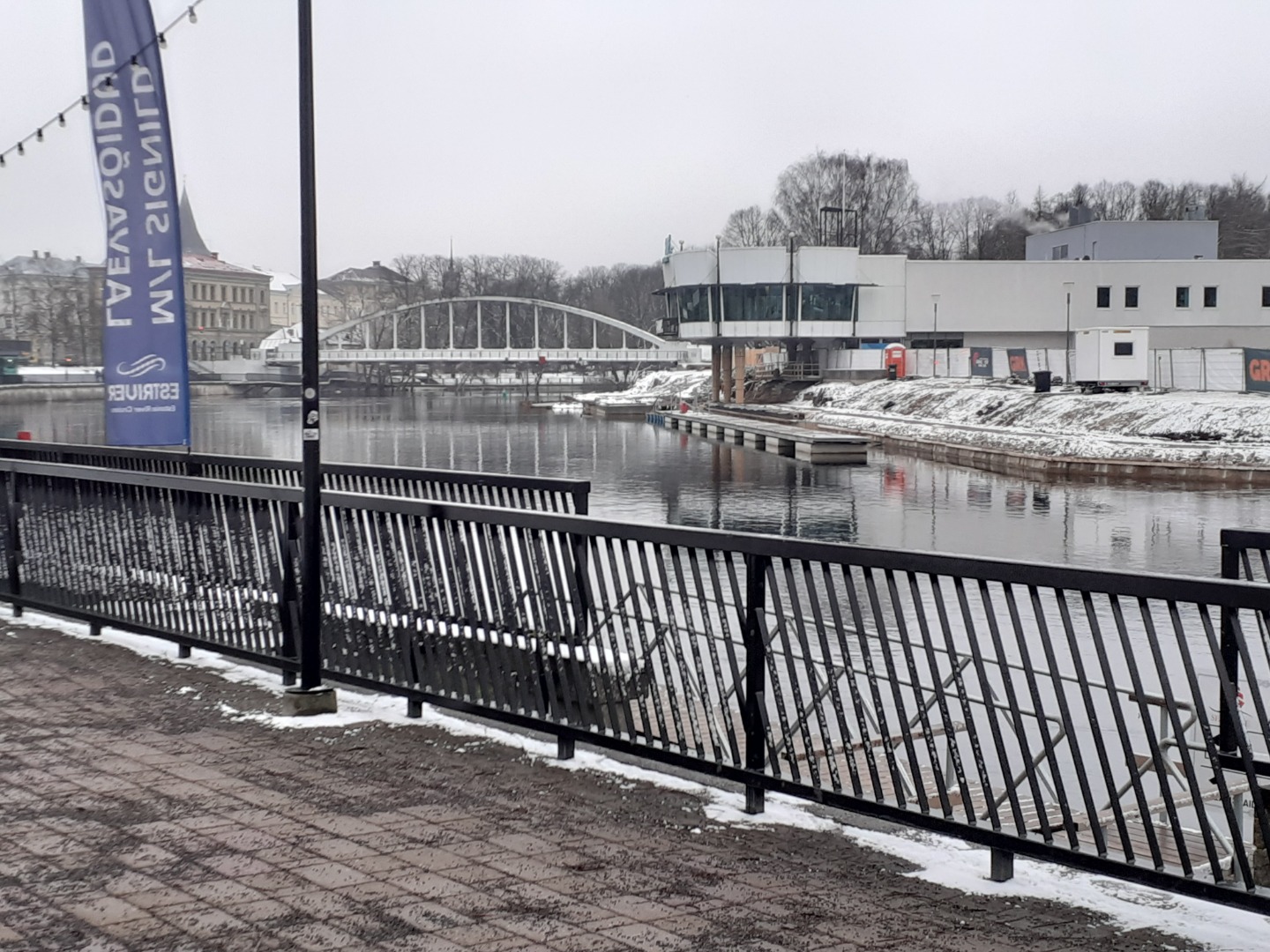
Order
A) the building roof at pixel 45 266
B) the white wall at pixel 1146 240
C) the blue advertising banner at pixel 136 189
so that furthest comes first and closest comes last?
the white wall at pixel 1146 240, the building roof at pixel 45 266, the blue advertising banner at pixel 136 189

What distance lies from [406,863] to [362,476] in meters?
7.80

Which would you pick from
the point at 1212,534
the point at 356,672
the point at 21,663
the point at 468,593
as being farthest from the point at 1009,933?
the point at 1212,534

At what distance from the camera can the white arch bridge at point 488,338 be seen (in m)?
146

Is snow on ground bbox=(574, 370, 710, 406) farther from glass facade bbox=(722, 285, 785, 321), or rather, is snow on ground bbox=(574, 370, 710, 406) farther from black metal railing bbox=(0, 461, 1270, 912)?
black metal railing bbox=(0, 461, 1270, 912)

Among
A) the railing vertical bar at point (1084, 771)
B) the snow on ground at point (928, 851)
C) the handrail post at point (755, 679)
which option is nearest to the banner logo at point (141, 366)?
the snow on ground at point (928, 851)

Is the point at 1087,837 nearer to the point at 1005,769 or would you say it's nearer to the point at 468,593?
the point at 1005,769

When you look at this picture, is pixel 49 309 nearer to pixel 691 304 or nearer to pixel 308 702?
pixel 308 702

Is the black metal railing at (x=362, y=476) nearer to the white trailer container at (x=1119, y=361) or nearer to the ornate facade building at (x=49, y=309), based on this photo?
the ornate facade building at (x=49, y=309)

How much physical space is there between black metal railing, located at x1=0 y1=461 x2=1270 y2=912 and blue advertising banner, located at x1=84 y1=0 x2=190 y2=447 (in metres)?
3.40

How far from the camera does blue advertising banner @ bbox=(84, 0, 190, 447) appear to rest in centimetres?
1285

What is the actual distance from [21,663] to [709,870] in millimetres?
5523

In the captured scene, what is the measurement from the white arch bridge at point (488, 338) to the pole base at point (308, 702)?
136m

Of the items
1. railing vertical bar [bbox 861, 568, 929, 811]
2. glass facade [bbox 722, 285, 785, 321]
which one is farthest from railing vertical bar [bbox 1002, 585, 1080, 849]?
glass facade [bbox 722, 285, 785, 321]

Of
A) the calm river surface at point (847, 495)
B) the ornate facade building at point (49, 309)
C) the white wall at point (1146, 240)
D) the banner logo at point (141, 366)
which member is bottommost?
the calm river surface at point (847, 495)
